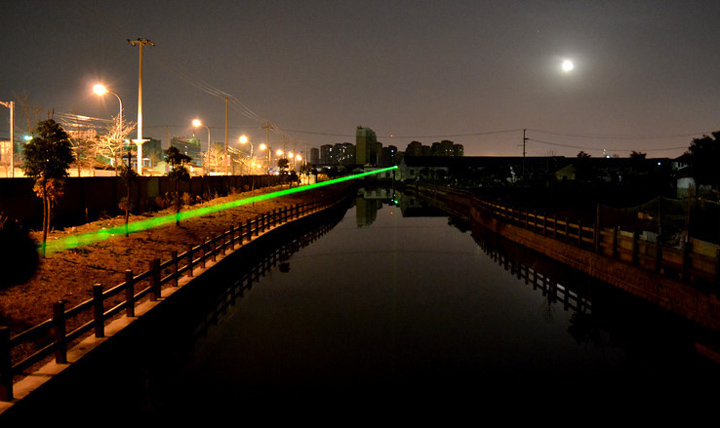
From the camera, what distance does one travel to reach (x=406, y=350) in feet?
33.6

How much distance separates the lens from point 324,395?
26.4 ft

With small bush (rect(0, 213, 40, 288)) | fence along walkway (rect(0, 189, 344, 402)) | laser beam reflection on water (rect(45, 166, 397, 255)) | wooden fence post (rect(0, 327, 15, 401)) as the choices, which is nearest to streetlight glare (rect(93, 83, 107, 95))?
laser beam reflection on water (rect(45, 166, 397, 255))

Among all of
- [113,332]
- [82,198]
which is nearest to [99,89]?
[82,198]

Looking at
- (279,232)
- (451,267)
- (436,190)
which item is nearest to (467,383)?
(451,267)

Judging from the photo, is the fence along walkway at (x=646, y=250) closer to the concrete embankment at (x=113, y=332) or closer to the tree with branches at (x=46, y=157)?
the concrete embankment at (x=113, y=332)

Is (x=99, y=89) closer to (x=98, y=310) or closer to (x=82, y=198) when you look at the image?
(x=82, y=198)

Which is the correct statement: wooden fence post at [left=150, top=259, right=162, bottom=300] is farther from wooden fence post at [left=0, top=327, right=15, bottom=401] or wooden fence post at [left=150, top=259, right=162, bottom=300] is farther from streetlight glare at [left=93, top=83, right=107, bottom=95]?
streetlight glare at [left=93, top=83, right=107, bottom=95]

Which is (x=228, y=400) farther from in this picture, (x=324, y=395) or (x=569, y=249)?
(x=569, y=249)

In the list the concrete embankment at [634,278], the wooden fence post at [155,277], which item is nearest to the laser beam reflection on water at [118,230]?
the wooden fence post at [155,277]

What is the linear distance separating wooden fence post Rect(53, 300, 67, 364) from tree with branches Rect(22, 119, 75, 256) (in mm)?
7297

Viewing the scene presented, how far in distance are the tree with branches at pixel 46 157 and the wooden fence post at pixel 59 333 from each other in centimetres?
730

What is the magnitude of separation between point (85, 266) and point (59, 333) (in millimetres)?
6671

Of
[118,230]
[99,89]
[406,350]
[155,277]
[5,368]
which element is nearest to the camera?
[5,368]

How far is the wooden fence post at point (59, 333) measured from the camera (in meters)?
7.46
